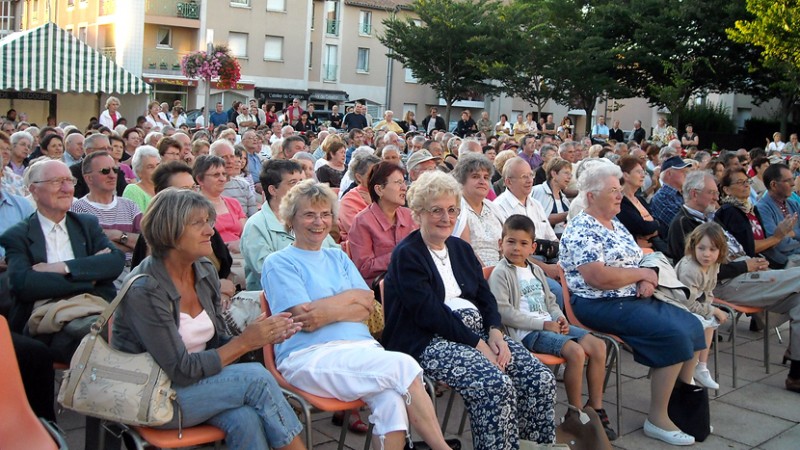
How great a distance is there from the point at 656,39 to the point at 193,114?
16051 mm

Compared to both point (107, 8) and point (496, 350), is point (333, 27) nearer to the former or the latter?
point (107, 8)

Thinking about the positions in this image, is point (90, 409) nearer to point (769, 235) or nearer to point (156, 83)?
point (769, 235)

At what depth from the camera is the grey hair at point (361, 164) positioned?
6.39 m

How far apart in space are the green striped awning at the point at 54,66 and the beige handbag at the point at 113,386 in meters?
14.6

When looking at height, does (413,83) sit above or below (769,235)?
above

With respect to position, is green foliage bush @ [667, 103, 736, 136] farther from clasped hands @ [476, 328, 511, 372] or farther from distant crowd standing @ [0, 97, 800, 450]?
clasped hands @ [476, 328, 511, 372]

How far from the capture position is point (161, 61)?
38.6m

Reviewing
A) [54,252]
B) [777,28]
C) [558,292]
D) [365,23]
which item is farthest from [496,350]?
[365,23]

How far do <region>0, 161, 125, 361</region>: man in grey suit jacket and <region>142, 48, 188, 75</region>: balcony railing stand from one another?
36.0 meters

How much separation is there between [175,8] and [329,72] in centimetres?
858

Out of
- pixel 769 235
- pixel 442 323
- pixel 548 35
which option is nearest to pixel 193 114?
pixel 548 35

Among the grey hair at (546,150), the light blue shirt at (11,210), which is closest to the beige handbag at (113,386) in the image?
the light blue shirt at (11,210)

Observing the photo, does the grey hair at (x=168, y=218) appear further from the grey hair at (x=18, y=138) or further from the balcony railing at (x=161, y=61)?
the balcony railing at (x=161, y=61)

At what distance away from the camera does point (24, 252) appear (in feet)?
13.3
